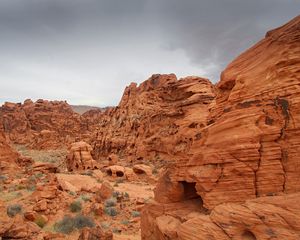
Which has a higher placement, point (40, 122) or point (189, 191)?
point (40, 122)

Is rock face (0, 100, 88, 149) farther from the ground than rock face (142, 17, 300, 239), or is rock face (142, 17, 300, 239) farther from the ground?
rock face (0, 100, 88, 149)

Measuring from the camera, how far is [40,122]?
83688mm

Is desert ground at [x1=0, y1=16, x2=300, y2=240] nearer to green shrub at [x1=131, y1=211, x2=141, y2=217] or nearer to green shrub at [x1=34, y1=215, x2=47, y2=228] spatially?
green shrub at [x1=34, y1=215, x2=47, y2=228]

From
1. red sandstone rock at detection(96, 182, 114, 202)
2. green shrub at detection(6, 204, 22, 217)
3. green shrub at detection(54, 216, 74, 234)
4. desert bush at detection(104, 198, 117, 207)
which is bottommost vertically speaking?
green shrub at detection(54, 216, 74, 234)

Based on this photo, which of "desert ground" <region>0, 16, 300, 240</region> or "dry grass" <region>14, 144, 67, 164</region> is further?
"dry grass" <region>14, 144, 67, 164</region>

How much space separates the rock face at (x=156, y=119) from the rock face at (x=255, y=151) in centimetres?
2217

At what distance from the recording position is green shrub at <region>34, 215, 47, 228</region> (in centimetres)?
1221

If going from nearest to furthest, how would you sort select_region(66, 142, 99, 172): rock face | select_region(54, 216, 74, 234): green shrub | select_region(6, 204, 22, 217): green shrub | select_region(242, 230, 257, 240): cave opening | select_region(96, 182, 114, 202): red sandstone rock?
select_region(242, 230, 257, 240): cave opening → select_region(54, 216, 74, 234): green shrub → select_region(6, 204, 22, 217): green shrub → select_region(96, 182, 114, 202): red sandstone rock → select_region(66, 142, 99, 172): rock face

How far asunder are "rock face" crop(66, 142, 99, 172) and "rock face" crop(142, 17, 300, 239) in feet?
83.5

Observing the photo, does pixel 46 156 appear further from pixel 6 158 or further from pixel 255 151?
pixel 255 151

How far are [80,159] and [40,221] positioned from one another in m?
20.5

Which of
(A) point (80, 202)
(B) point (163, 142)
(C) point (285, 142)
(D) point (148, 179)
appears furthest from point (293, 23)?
(B) point (163, 142)

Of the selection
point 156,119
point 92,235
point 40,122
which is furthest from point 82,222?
point 40,122

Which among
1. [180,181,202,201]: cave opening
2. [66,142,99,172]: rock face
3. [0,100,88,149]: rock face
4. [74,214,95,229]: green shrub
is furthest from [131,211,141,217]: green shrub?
[0,100,88,149]: rock face
